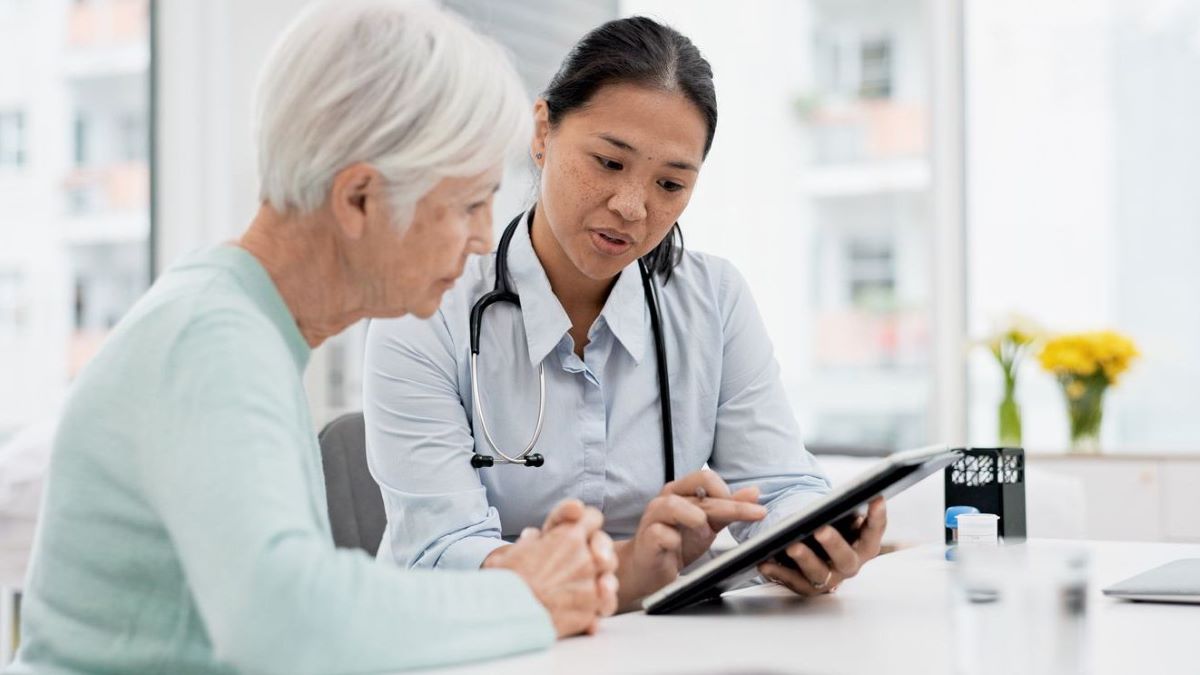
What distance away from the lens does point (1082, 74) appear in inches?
152

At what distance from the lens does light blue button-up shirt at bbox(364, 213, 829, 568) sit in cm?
145

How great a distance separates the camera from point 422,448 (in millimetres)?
1450

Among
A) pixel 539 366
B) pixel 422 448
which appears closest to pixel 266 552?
pixel 422 448

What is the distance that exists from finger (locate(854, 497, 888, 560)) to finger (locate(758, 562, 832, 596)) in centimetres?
6

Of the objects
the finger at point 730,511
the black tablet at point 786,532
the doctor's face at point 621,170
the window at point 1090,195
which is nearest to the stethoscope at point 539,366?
the doctor's face at point 621,170

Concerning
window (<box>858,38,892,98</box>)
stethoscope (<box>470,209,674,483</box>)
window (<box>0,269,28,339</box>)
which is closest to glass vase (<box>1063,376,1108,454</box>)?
window (<box>858,38,892,98</box>)

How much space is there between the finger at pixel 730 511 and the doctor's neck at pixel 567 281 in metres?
0.48

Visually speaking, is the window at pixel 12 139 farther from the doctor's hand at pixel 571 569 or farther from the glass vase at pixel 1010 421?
the glass vase at pixel 1010 421

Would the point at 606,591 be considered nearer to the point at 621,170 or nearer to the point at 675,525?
the point at 675,525

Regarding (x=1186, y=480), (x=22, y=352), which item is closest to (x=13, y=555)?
(x=22, y=352)

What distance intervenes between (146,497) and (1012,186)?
11.6 ft

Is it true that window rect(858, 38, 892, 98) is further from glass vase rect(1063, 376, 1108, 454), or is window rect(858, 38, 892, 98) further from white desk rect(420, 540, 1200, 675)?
white desk rect(420, 540, 1200, 675)

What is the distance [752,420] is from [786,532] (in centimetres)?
63

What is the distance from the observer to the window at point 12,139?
9.91ft
